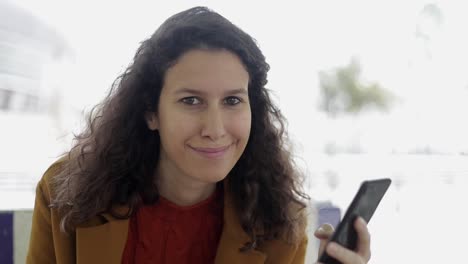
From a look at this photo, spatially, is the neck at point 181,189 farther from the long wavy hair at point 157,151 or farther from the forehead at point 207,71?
the forehead at point 207,71

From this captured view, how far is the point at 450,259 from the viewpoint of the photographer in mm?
2176

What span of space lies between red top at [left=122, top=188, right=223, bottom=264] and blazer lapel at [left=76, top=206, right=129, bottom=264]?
0.03 m

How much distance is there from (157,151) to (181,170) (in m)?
0.15

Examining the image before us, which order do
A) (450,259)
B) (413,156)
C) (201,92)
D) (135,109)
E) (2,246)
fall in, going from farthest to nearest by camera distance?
(413,156) < (450,259) < (2,246) < (135,109) < (201,92)

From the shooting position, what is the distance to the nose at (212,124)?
0.85m

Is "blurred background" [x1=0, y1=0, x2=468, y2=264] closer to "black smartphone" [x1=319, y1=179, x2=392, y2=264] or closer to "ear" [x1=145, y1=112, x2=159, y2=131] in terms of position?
"ear" [x1=145, y1=112, x2=159, y2=131]

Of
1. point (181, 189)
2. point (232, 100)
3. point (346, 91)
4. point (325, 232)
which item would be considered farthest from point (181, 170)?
point (346, 91)

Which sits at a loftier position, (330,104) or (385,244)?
(330,104)

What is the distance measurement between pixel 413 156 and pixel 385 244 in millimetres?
494

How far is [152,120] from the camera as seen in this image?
3.28 ft

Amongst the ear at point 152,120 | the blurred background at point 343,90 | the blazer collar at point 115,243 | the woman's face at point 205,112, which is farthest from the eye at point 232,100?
the blurred background at point 343,90

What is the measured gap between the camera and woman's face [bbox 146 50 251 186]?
0.86m

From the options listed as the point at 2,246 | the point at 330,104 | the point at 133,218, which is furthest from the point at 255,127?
the point at 330,104

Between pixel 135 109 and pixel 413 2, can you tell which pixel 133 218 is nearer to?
pixel 135 109
